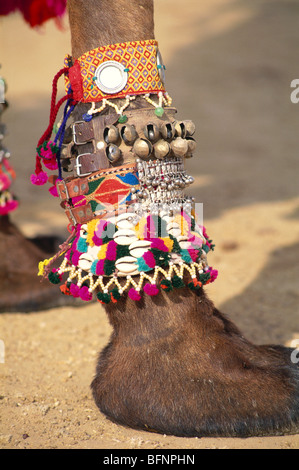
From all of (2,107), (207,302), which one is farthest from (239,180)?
(207,302)

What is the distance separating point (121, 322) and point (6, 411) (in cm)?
44

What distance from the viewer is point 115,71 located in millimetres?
1502

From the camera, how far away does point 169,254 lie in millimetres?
1493

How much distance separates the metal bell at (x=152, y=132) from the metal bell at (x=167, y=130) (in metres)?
0.02

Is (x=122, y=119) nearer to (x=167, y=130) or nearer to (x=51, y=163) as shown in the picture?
(x=167, y=130)

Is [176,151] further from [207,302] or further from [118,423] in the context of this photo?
[118,423]

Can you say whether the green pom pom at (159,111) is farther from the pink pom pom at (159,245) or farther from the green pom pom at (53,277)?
the green pom pom at (53,277)

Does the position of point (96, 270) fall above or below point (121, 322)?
Result: above

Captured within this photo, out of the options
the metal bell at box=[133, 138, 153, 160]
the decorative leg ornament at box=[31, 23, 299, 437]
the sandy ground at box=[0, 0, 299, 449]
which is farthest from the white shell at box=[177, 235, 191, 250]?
the sandy ground at box=[0, 0, 299, 449]

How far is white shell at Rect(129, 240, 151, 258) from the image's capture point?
146 centimetres

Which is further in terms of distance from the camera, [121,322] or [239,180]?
[239,180]

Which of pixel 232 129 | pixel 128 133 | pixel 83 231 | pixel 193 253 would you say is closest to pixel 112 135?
pixel 128 133

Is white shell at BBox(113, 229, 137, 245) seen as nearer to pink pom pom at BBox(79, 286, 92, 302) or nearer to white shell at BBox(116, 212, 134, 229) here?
white shell at BBox(116, 212, 134, 229)

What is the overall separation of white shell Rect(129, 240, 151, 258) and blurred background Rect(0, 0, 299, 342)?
0.93m
